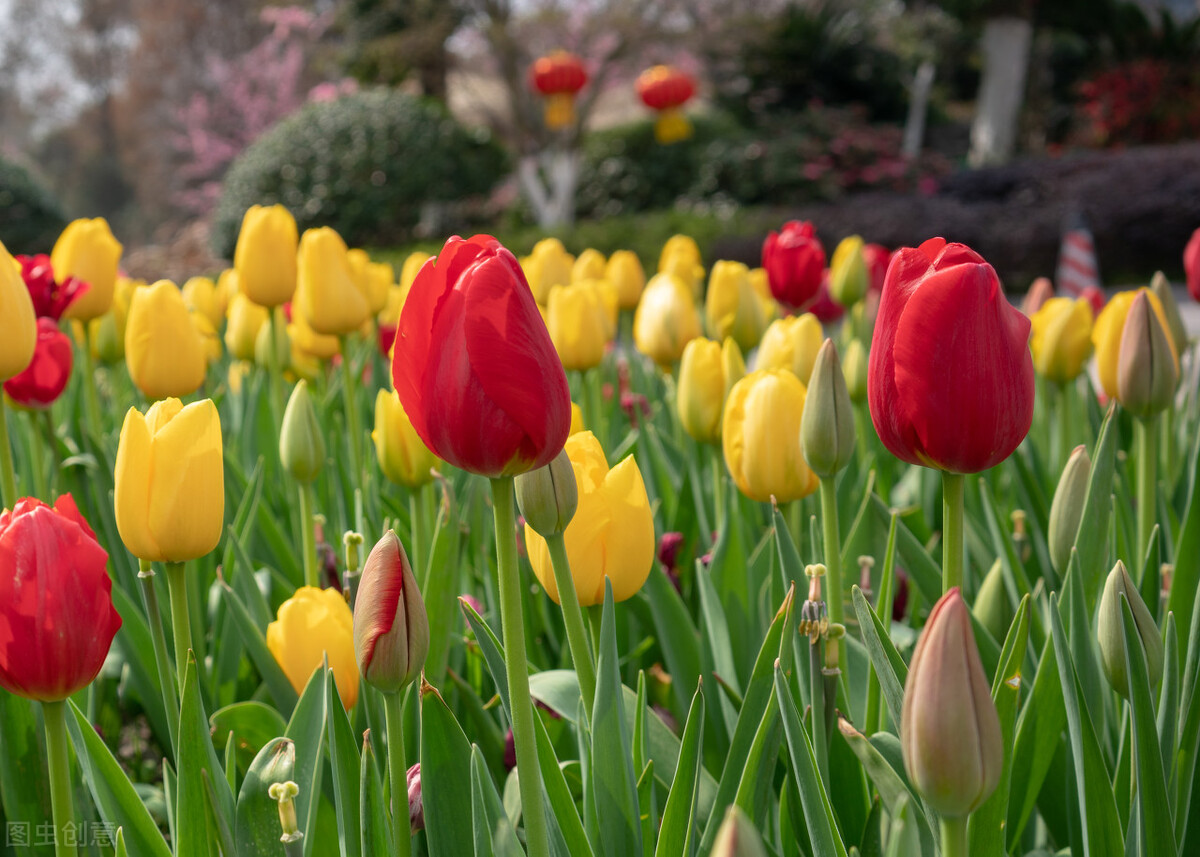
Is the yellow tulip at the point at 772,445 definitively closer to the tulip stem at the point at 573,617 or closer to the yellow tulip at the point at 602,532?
the yellow tulip at the point at 602,532

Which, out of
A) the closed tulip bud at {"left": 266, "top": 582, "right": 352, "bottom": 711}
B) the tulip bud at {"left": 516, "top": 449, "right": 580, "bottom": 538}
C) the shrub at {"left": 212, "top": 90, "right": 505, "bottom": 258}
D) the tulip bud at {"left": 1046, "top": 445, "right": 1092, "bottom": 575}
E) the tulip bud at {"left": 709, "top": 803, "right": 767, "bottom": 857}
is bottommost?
the closed tulip bud at {"left": 266, "top": 582, "right": 352, "bottom": 711}

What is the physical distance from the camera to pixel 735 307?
235 centimetres

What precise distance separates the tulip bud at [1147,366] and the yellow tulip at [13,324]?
4.14 feet

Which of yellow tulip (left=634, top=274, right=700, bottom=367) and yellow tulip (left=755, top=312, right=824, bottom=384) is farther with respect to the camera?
yellow tulip (left=634, top=274, right=700, bottom=367)

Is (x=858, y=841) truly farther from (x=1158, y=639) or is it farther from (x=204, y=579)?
(x=204, y=579)

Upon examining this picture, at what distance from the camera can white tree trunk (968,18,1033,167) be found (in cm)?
1404

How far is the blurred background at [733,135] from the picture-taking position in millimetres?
10360

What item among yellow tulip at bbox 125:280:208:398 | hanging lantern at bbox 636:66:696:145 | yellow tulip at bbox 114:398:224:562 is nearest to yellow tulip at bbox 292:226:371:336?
yellow tulip at bbox 125:280:208:398

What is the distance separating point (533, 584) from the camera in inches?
54.7

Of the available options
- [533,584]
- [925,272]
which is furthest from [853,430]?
[533,584]

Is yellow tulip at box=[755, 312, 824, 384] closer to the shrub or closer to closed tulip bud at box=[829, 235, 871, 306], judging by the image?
closed tulip bud at box=[829, 235, 871, 306]

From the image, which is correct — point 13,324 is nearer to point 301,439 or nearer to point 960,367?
point 301,439

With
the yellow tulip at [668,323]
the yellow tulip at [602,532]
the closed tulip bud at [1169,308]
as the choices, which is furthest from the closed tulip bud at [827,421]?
the yellow tulip at [668,323]

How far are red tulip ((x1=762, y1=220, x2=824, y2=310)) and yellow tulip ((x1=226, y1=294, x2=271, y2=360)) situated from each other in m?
1.17
